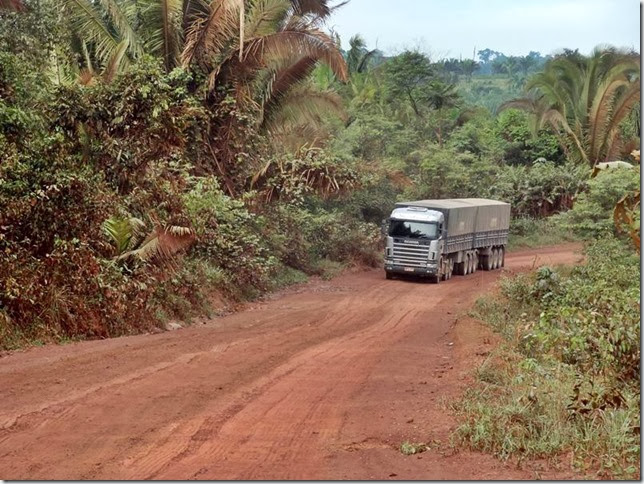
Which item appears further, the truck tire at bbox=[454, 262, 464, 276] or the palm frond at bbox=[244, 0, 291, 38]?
the truck tire at bbox=[454, 262, 464, 276]

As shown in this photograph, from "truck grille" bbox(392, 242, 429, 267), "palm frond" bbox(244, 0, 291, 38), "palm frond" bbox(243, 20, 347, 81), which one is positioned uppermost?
"palm frond" bbox(244, 0, 291, 38)

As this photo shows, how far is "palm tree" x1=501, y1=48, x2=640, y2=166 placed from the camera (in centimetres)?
4112

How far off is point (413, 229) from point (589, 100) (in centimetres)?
1974

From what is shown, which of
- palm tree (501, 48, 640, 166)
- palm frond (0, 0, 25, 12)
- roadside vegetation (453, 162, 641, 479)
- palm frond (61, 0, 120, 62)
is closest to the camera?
roadside vegetation (453, 162, 641, 479)

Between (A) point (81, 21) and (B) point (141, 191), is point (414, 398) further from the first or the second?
(A) point (81, 21)

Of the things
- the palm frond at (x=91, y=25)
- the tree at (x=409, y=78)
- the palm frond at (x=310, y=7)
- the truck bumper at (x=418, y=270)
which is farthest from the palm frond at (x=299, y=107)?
the tree at (x=409, y=78)

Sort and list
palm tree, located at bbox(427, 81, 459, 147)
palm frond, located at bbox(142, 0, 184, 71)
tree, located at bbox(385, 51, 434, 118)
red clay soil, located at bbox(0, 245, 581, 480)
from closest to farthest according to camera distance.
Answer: red clay soil, located at bbox(0, 245, 581, 480), palm frond, located at bbox(142, 0, 184, 71), tree, located at bbox(385, 51, 434, 118), palm tree, located at bbox(427, 81, 459, 147)

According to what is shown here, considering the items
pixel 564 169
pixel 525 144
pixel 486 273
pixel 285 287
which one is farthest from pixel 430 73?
pixel 285 287

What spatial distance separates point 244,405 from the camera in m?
10.4

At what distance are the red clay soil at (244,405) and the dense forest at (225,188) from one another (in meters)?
0.79

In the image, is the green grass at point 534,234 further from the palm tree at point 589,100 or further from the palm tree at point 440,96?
the palm tree at point 440,96

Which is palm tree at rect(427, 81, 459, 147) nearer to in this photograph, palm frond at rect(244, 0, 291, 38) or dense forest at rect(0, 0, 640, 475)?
dense forest at rect(0, 0, 640, 475)

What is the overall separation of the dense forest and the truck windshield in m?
2.16

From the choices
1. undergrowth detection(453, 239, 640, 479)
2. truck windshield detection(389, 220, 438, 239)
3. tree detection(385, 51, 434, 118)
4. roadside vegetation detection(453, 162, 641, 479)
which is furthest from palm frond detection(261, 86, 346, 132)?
tree detection(385, 51, 434, 118)
